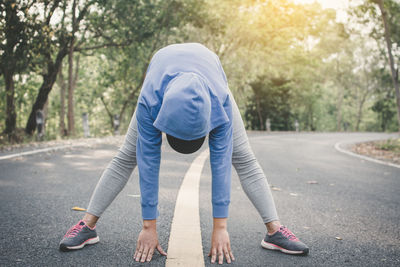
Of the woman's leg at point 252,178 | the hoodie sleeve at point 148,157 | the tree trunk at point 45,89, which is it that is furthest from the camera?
the tree trunk at point 45,89

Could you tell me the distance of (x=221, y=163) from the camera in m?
2.09

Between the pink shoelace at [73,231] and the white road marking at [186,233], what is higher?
the pink shoelace at [73,231]

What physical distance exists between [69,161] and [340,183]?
15.2 ft

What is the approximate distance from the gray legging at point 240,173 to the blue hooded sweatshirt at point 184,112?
43cm

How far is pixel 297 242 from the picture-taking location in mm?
2377

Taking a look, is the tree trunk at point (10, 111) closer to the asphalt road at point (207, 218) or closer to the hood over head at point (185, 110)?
the asphalt road at point (207, 218)

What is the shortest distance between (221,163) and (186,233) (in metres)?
0.79

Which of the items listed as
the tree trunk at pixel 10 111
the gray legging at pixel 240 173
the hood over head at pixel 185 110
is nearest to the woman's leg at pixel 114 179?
the gray legging at pixel 240 173

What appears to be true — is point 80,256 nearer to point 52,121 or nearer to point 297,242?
point 297,242

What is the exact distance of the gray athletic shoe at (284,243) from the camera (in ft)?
7.71

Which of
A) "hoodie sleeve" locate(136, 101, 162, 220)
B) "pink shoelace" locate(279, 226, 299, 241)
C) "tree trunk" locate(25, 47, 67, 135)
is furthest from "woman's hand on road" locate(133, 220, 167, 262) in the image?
"tree trunk" locate(25, 47, 67, 135)

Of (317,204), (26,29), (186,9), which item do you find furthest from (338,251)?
(186,9)

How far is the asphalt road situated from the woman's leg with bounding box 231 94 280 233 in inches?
8.9

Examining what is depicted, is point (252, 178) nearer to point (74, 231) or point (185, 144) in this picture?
point (185, 144)
